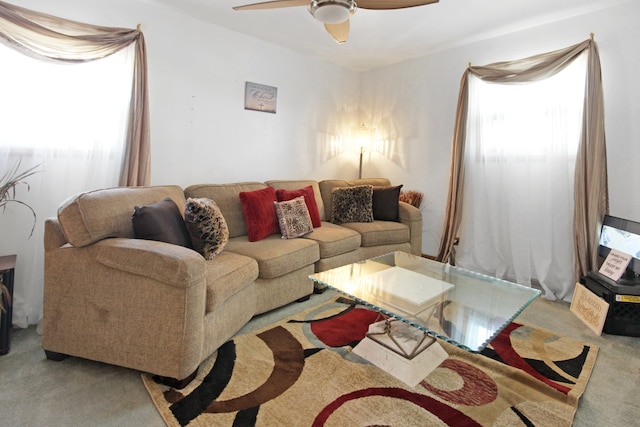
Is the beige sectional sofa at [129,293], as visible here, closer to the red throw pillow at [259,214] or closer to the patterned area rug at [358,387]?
the patterned area rug at [358,387]

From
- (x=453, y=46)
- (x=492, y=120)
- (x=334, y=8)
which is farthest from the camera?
(x=453, y=46)

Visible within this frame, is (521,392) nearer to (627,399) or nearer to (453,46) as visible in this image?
(627,399)

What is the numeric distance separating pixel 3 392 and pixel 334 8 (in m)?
2.47

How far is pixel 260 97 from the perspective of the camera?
349 centimetres

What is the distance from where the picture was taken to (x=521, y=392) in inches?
64.6

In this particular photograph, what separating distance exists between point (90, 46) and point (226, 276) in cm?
190

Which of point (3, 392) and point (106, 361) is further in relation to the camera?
point (106, 361)

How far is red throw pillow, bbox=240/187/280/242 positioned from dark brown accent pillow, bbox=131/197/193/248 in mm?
659

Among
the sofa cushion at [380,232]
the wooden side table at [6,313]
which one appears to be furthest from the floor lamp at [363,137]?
the wooden side table at [6,313]

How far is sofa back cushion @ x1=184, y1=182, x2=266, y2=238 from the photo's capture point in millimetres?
2711

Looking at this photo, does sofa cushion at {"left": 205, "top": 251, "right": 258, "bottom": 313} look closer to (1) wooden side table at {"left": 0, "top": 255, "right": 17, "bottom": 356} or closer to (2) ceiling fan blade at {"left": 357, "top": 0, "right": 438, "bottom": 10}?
(1) wooden side table at {"left": 0, "top": 255, "right": 17, "bottom": 356}

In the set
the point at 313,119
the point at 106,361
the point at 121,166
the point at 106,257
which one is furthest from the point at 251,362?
the point at 313,119

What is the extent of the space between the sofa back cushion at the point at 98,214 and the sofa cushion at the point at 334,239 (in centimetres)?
130

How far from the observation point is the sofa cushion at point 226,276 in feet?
5.65
